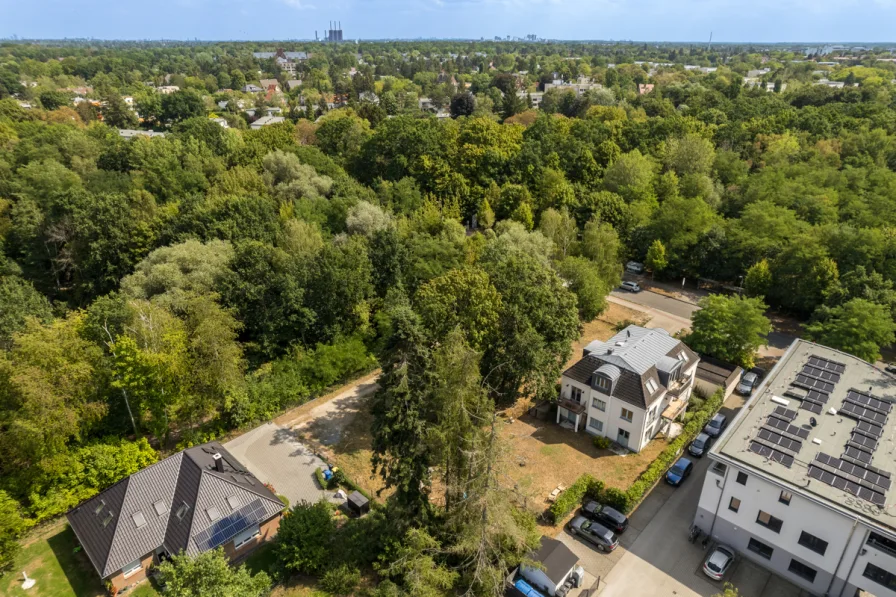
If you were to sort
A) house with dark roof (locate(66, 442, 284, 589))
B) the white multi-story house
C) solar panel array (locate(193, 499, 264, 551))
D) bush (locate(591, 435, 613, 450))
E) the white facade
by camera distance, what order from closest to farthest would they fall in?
the white facade < the white multi-story house < house with dark roof (locate(66, 442, 284, 589)) < solar panel array (locate(193, 499, 264, 551)) < bush (locate(591, 435, 613, 450))

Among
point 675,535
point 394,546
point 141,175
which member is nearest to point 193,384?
point 394,546

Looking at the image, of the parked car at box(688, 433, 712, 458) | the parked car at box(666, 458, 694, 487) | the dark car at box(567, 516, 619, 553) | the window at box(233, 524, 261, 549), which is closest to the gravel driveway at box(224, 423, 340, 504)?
the window at box(233, 524, 261, 549)

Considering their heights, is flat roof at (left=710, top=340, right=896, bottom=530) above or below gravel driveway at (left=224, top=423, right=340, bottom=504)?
above

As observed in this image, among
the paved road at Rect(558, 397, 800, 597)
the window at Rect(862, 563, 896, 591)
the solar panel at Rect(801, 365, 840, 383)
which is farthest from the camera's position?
the solar panel at Rect(801, 365, 840, 383)

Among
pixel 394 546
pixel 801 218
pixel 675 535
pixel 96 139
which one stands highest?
pixel 96 139

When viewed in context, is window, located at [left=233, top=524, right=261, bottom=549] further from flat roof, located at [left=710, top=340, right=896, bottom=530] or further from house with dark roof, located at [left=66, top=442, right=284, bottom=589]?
flat roof, located at [left=710, top=340, right=896, bottom=530]

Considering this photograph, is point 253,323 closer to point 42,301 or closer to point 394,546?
point 42,301
